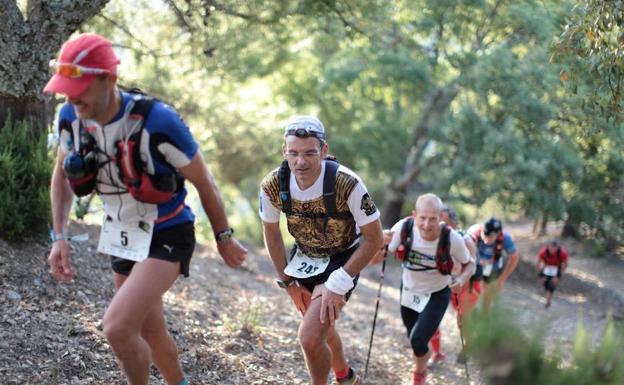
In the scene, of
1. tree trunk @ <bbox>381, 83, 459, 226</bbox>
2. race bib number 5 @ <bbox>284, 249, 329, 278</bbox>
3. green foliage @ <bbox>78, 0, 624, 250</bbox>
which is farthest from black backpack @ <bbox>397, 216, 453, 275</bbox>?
tree trunk @ <bbox>381, 83, 459, 226</bbox>

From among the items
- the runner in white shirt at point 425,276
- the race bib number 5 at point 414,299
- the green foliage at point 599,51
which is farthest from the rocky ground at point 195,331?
the green foliage at point 599,51

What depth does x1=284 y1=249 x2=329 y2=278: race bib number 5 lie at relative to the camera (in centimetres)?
503

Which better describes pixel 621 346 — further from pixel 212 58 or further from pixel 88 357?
pixel 212 58

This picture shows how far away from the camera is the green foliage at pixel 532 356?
2.71m

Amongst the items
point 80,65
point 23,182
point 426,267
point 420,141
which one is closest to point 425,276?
point 426,267

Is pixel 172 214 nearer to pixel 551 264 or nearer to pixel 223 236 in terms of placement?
pixel 223 236

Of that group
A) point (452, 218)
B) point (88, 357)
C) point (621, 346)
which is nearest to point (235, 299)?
point (452, 218)

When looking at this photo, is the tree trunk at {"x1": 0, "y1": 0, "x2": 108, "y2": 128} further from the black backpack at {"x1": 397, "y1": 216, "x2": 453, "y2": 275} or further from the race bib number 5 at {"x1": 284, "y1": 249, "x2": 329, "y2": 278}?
the black backpack at {"x1": 397, "y1": 216, "x2": 453, "y2": 275}

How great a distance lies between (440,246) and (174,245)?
314cm

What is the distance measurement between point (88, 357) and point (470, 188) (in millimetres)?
14404

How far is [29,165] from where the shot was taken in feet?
23.2

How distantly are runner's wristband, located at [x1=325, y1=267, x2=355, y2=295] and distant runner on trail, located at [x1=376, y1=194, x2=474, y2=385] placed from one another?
74.8 inches

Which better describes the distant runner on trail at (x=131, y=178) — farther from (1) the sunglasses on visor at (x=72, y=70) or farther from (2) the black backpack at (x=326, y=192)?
(2) the black backpack at (x=326, y=192)

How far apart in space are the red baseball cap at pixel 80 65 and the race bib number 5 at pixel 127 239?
32.9 inches
